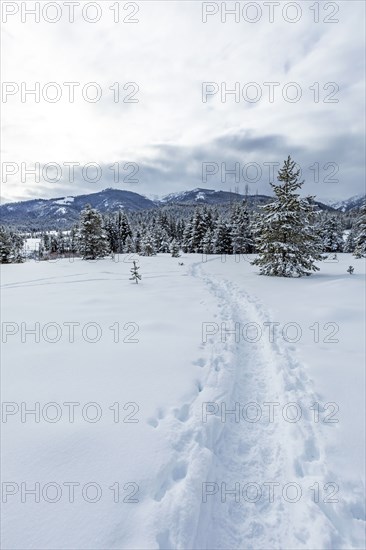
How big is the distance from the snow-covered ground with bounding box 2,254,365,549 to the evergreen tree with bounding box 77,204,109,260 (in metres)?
23.6

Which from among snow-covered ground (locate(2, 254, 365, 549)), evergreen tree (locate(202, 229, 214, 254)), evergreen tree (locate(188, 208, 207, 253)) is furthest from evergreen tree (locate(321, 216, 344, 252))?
snow-covered ground (locate(2, 254, 365, 549))

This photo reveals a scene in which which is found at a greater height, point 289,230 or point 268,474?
point 289,230

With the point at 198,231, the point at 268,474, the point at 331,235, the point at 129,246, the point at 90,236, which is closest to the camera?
the point at 268,474

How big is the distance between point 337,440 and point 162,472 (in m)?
2.39

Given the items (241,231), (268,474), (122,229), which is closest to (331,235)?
(241,231)

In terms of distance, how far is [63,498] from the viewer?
289 centimetres

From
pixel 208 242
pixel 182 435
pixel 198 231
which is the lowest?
pixel 182 435

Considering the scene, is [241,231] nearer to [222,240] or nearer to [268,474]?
[222,240]

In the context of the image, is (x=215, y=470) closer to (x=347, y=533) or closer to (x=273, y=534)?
(x=273, y=534)

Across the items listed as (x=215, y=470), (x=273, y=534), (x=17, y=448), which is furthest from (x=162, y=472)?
(x=17, y=448)

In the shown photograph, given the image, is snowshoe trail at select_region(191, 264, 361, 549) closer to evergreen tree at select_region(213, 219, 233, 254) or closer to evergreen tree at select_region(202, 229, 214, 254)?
evergreen tree at select_region(213, 219, 233, 254)

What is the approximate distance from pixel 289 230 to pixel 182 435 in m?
16.5

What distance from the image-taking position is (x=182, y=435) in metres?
3.93

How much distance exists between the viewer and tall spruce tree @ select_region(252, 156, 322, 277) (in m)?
18.1
